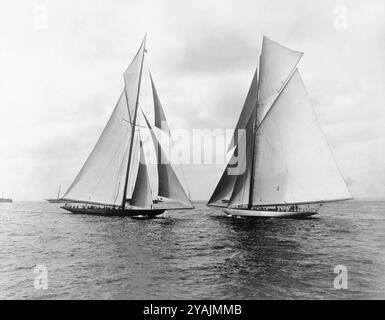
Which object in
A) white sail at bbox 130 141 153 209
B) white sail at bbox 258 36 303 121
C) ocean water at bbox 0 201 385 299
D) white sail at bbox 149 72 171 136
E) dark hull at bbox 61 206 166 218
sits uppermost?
white sail at bbox 258 36 303 121

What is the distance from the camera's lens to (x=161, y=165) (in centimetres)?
4072

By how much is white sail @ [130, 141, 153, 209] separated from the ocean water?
11.6m

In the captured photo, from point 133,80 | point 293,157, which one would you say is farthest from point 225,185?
point 133,80

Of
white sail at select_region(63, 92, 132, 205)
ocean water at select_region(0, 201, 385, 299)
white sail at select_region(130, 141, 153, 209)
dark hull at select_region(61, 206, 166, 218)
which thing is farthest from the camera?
white sail at select_region(63, 92, 132, 205)

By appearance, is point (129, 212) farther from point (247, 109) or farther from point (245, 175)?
point (247, 109)

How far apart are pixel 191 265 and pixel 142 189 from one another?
2505 centimetres

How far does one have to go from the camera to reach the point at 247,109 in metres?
45.4

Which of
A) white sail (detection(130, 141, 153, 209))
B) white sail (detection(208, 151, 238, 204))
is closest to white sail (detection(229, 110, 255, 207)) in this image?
white sail (detection(208, 151, 238, 204))

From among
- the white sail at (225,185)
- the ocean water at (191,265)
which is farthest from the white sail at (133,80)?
the ocean water at (191,265)

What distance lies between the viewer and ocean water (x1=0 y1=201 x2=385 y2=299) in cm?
1445

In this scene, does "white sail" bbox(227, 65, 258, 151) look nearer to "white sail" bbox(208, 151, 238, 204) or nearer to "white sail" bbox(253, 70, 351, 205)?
"white sail" bbox(208, 151, 238, 204)

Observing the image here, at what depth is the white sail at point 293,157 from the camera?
1612 inches
